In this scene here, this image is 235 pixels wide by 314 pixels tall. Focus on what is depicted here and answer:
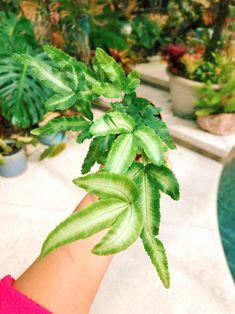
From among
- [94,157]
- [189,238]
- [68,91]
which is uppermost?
[68,91]

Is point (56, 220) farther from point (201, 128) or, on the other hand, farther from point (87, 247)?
point (201, 128)

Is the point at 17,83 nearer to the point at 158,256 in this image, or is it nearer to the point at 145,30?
the point at 158,256

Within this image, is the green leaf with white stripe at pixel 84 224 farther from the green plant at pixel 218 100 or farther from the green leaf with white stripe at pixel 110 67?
the green plant at pixel 218 100

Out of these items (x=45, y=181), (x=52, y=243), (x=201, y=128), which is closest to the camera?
(x=52, y=243)

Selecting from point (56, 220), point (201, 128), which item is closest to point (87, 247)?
point (56, 220)

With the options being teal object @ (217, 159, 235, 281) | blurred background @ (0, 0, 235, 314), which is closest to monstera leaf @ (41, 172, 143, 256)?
blurred background @ (0, 0, 235, 314)

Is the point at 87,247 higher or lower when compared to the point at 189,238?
higher

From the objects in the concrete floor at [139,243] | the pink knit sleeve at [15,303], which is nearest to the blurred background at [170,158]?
the concrete floor at [139,243]
